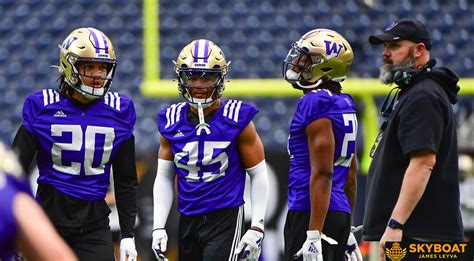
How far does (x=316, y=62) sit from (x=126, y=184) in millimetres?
1243

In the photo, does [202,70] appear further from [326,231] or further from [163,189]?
[326,231]

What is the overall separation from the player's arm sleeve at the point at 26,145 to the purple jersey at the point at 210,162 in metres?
0.76

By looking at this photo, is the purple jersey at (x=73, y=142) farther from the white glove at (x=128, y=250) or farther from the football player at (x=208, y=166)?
the football player at (x=208, y=166)

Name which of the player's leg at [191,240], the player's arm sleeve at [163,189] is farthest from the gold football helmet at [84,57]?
the player's leg at [191,240]

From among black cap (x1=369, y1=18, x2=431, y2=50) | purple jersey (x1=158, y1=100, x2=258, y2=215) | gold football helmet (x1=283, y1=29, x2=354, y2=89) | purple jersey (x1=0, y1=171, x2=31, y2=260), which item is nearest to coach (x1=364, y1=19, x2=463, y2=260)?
black cap (x1=369, y1=18, x2=431, y2=50)

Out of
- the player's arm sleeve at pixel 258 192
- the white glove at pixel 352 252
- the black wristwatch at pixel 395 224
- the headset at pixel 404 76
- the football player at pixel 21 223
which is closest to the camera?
the football player at pixel 21 223

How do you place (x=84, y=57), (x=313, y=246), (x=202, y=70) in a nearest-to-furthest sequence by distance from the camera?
(x=313, y=246), (x=84, y=57), (x=202, y=70)

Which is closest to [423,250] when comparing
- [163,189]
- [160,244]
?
[160,244]

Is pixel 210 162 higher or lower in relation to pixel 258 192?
higher

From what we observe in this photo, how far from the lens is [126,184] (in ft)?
17.5

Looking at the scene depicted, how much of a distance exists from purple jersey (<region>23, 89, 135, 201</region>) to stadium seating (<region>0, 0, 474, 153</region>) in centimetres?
461

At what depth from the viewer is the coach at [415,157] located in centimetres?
444

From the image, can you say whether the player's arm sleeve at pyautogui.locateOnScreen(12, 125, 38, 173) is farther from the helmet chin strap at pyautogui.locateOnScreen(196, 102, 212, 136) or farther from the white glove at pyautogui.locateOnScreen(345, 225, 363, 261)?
the white glove at pyautogui.locateOnScreen(345, 225, 363, 261)

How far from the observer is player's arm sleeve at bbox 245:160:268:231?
5.48 meters
